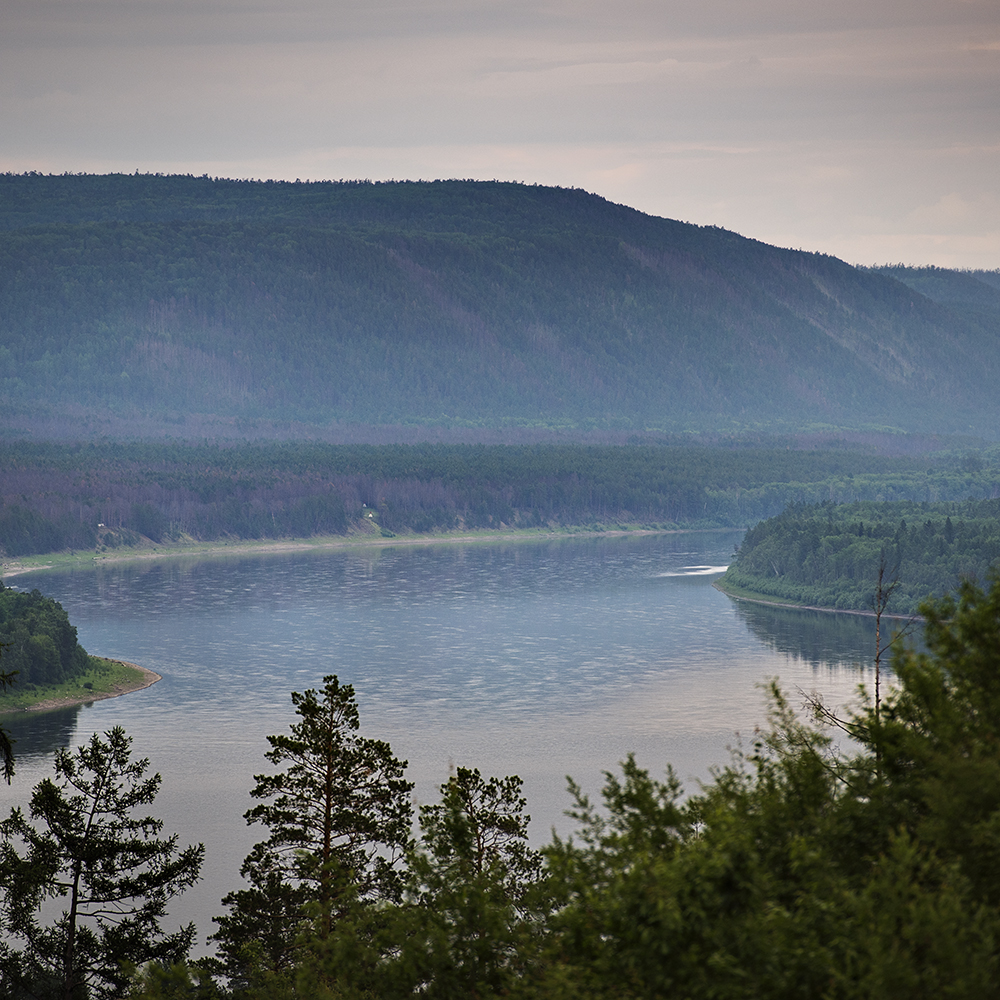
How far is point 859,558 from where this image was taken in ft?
459

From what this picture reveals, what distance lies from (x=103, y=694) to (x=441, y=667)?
21045 mm

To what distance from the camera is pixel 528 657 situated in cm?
10644

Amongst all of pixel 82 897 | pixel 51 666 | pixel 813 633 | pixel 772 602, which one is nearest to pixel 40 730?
pixel 51 666

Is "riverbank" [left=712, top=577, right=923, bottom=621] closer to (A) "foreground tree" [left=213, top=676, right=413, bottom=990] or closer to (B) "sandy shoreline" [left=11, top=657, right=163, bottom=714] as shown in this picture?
(B) "sandy shoreline" [left=11, top=657, right=163, bottom=714]

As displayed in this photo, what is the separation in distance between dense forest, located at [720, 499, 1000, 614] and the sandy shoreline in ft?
184

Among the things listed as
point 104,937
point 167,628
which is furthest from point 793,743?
point 167,628

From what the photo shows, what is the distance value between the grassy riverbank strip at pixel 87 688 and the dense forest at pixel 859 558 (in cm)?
5700

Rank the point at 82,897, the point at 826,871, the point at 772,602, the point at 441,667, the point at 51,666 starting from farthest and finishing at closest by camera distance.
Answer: the point at 772,602 → the point at 441,667 → the point at 51,666 → the point at 82,897 → the point at 826,871

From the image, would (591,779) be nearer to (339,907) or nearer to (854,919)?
(339,907)

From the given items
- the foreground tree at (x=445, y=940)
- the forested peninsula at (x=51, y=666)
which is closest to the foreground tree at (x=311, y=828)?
the foreground tree at (x=445, y=940)

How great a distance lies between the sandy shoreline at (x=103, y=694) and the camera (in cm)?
8769

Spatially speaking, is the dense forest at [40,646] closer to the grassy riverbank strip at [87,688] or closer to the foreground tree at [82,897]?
the grassy riverbank strip at [87,688]

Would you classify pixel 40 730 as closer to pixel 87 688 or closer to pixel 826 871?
pixel 87 688

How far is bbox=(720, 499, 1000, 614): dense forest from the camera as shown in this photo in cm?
13200
